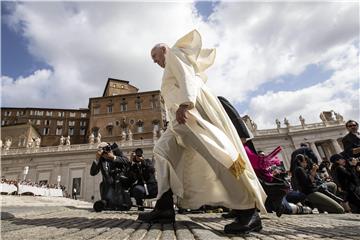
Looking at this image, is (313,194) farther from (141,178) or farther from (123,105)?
(123,105)

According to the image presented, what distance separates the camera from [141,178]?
254 inches

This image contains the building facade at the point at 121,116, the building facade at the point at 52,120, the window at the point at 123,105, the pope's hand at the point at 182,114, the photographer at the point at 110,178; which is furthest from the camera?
the building facade at the point at 52,120

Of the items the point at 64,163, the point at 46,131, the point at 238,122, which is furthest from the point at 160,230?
the point at 46,131

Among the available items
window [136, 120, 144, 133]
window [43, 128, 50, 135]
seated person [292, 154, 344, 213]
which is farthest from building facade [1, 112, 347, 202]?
seated person [292, 154, 344, 213]

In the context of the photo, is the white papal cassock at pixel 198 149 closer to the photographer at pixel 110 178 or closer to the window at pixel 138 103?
the photographer at pixel 110 178

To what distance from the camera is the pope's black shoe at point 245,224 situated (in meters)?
2.15

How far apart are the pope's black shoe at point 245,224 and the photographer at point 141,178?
4279 mm

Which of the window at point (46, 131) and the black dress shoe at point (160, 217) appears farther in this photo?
the window at point (46, 131)

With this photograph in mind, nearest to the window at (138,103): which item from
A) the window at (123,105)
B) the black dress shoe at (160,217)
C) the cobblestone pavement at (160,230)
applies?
the window at (123,105)

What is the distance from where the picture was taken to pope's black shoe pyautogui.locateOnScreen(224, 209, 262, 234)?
2154 mm

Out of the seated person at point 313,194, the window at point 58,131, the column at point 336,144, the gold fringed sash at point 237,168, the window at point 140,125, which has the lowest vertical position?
the seated person at point 313,194

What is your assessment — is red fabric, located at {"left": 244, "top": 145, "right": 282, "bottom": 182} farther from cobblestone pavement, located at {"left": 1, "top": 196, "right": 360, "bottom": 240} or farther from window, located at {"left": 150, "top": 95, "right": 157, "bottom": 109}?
window, located at {"left": 150, "top": 95, "right": 157, "bottom": 109}

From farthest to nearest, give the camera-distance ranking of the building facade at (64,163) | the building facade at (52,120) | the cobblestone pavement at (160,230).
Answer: the building facade at (52,120) < the building facade at (64,163) < the cobblestone pavement at (160,230)

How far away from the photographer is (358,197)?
5391mm
